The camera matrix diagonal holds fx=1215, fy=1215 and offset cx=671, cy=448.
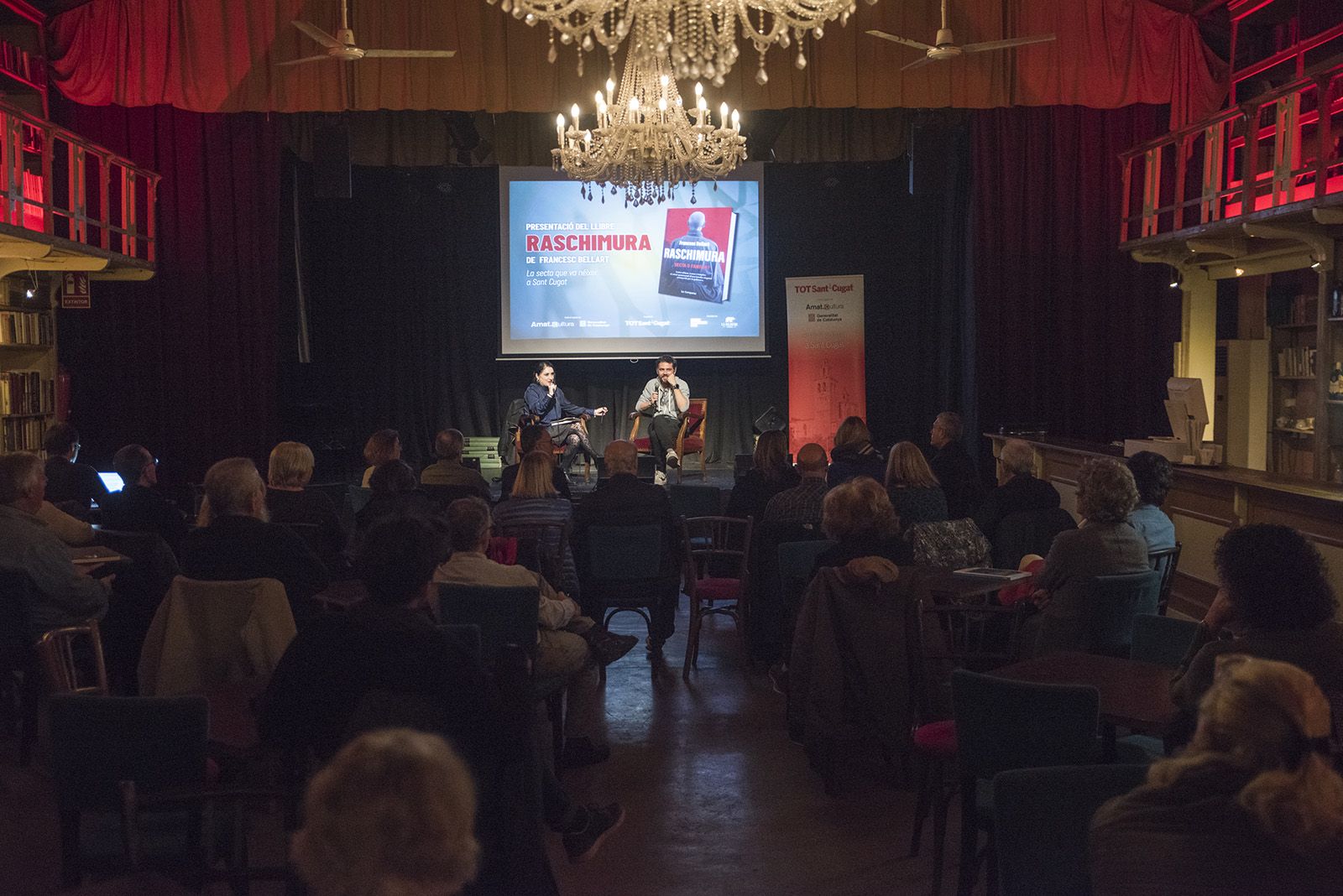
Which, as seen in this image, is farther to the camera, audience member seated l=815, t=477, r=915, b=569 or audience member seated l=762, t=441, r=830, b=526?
audience member seated l=762, t=441, r=830, b=526

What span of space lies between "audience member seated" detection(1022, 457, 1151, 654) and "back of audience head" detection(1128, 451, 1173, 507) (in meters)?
0.70

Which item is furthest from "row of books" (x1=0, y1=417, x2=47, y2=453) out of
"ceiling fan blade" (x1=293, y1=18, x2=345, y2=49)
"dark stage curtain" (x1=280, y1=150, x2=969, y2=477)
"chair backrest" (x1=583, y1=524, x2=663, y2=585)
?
"chair backrest" (x1=583, y1=524, x2=663, y2=585)

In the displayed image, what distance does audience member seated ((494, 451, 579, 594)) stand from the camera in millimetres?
5223

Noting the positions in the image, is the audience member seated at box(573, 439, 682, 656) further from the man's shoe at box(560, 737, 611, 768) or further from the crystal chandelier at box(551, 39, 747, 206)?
the crystal chandelier at box(551, 39, 747, 206)

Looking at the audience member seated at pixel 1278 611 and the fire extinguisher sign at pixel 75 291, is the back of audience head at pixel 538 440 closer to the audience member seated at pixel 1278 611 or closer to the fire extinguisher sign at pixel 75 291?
the audience member seated at pixel 1278 611

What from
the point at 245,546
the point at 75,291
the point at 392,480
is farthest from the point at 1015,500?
the point at 75,291

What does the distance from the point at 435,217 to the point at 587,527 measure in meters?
8.04

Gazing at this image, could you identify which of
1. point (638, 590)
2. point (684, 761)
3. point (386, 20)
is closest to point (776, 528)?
point (638, 590)

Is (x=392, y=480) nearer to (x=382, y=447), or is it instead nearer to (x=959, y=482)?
(x=382, y=447)

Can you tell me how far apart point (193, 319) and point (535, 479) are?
6148 mm

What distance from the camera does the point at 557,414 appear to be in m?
11.2

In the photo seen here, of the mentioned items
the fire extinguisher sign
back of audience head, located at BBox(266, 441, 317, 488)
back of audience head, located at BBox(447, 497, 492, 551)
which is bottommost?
back of audience head, located at BBox(447, 497, 492, 551)

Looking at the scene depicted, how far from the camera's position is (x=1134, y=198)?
10.5 meters

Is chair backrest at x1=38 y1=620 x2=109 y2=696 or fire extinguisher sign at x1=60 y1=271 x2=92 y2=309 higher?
fire extinguisher sign at x1=60 y1=271 x2=92 y2=309
